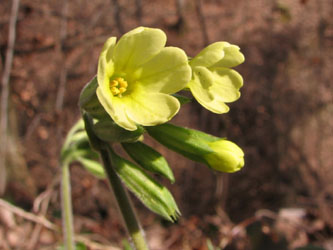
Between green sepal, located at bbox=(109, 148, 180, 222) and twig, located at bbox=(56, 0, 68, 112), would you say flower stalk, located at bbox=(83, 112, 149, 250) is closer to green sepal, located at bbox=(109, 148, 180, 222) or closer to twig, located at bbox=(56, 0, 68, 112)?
green sepal, located at bbox=(109, 148, 180, 222)

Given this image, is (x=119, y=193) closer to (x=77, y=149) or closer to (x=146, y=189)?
(x=146, y=189)

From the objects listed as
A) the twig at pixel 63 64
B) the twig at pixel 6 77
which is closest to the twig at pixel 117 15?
the twig at pixel 63 64

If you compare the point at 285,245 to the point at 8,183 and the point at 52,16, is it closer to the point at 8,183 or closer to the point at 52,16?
the point at 8,183

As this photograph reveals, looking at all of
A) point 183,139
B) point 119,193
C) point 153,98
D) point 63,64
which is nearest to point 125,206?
point 119,193

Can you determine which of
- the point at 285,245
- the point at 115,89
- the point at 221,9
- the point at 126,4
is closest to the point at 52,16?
the point at 126,4

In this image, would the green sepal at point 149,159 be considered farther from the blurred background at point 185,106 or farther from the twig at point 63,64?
the twig at point 63,64

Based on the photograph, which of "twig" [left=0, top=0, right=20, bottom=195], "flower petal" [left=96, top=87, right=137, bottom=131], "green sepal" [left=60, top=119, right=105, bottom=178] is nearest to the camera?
"flower petal" [left=96, top=87, right=137, bottom=131]

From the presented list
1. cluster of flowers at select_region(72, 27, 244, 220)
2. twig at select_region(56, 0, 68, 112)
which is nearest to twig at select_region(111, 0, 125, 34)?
twig at select_region(56, 0, 68, 112)
